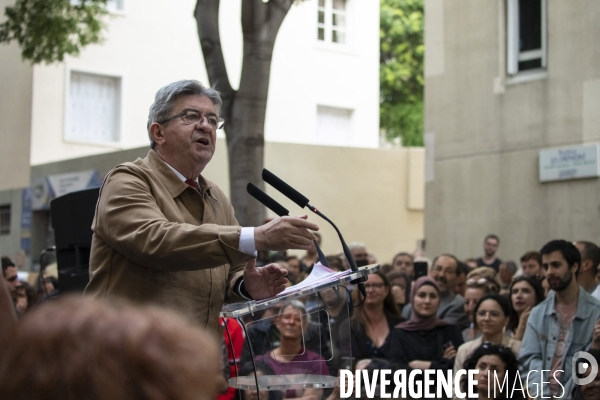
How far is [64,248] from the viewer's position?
5.21 m

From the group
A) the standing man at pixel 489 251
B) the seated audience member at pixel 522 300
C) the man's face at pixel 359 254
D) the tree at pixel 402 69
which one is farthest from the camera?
the tree at pixel 402 69

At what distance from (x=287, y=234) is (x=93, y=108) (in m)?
20.0

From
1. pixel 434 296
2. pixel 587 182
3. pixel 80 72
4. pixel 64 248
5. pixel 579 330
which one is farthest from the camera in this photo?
pixel 80 72

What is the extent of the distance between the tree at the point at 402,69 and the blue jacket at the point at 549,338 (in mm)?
27084

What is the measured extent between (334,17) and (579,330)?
20799mm

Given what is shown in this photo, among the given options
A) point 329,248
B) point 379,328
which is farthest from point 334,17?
point 379,328

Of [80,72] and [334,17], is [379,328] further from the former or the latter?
[334,17]

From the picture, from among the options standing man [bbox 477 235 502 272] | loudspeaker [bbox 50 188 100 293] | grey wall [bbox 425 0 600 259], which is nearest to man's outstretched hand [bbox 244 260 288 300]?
loudspeaker [bbox 50 188 100 293]

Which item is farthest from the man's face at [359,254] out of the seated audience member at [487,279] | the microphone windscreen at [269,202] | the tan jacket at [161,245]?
the microphone windscreen at [269,202]

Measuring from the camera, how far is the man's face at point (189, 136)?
379cm

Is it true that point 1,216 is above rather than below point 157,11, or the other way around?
below

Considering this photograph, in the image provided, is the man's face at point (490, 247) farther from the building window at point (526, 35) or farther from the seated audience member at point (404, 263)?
the building window at point (526, 35)

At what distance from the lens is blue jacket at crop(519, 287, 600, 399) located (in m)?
6.61

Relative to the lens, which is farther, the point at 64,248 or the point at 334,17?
the point at 334,17
